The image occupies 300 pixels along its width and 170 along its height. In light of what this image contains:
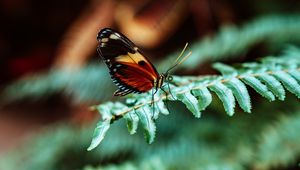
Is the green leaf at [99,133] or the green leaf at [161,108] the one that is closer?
the green leaf at [99,133]

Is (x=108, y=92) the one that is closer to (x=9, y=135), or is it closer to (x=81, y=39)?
(x=81, y=39)

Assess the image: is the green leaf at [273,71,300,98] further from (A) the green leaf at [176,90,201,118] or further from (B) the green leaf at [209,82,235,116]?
(A) the green leaf at [176,90,201,118]

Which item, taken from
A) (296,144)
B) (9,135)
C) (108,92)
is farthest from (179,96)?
(9,135)

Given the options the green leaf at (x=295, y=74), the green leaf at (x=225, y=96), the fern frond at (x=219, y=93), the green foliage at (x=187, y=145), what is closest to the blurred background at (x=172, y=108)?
the green foliage at (x=187, y=145)

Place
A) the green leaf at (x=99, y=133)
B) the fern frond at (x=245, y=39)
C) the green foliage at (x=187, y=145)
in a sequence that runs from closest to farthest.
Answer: the green leaf at (x=99, y=133), the green foliage at (x=187, y=145), the fern frond at (x=245, y=39)

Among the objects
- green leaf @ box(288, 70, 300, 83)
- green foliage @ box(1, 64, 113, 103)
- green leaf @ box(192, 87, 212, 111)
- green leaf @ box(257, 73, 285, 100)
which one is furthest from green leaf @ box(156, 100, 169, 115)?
green foliage @ box(1, 64, 113, 103)

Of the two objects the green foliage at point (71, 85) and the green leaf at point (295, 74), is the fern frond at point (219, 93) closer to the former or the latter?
the green leaf at point (295, 74)
